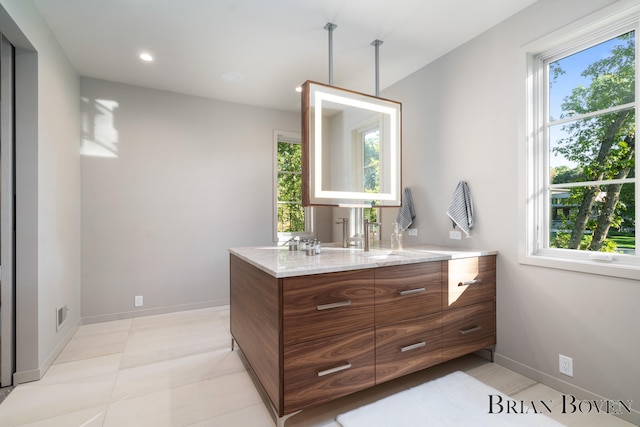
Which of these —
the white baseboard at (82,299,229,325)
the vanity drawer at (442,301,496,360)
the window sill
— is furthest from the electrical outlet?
the white baseboard at (82,299,229,325)

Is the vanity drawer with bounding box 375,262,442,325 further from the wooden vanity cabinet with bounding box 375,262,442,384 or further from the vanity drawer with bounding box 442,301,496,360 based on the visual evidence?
the vanity drawer with bounding box 442,301,496,360

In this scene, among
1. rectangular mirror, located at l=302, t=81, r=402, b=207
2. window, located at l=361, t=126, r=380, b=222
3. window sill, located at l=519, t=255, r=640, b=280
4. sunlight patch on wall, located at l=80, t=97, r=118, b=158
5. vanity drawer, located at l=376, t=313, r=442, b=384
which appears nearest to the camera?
window sill, located at l=519, t=255, r=640, b=280

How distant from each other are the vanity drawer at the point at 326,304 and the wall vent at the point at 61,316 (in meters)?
2.19

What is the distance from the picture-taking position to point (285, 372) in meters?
1.44

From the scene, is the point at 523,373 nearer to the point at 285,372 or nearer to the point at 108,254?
the point at 285,372

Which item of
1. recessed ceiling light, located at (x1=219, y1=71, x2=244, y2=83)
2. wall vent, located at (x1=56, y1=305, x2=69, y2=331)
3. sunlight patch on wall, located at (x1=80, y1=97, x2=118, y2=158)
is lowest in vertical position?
wall vent, located at (x1=56, y1=305, x2=69, y2=331)

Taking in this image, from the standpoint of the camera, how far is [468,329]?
6.87ft

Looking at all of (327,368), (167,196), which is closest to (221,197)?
(167,196)

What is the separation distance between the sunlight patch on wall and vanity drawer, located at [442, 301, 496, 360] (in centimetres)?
351

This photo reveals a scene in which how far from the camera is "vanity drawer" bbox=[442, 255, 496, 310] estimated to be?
199 centimetres

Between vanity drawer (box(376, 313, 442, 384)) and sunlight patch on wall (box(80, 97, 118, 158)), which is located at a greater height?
sunlight patch on wall (box(80, 97, 118, 158))

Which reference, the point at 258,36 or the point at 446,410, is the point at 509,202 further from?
the point at 258,36

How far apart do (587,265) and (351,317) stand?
4.62ft

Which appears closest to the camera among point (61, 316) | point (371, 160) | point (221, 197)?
point (61, 316)
